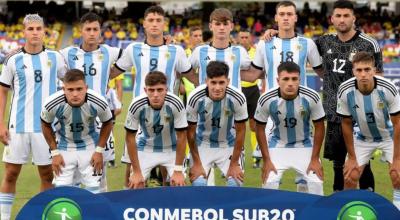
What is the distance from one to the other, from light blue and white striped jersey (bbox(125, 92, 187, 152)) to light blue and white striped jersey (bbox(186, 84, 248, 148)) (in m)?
0.19

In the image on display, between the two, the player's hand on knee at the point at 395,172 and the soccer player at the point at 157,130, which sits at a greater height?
the soccer player at the point at 157,130

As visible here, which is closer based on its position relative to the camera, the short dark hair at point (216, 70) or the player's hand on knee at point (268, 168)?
the short dark hair at point (216, 70)

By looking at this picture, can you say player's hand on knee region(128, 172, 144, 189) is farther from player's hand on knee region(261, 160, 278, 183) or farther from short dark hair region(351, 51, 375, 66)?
short dark hair region(351, 51, 375, 66)

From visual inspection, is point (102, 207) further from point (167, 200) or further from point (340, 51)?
point (340, 51)

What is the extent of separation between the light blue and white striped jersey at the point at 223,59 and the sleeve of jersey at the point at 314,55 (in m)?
0.58

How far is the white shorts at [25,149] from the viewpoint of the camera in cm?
706

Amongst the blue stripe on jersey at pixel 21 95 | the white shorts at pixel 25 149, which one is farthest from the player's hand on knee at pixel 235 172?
the blue stripe on jersey at pixel 21 95

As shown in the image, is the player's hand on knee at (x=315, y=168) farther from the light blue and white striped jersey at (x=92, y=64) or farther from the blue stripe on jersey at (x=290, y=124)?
the light blue and white striped jersey at (x=92, y=64)

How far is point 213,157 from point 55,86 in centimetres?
149

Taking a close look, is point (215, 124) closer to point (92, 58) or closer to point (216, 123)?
point (216, 123)

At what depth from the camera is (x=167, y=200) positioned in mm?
5496

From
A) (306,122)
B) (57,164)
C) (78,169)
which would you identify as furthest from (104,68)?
(306,122)

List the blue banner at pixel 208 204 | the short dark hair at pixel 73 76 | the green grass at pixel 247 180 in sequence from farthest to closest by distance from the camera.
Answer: the green grass at pixel 247 180 < the short dark hair at pixel 73 76 < the blue banner at pixel 208 204

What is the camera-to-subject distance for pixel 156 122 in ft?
22.5
